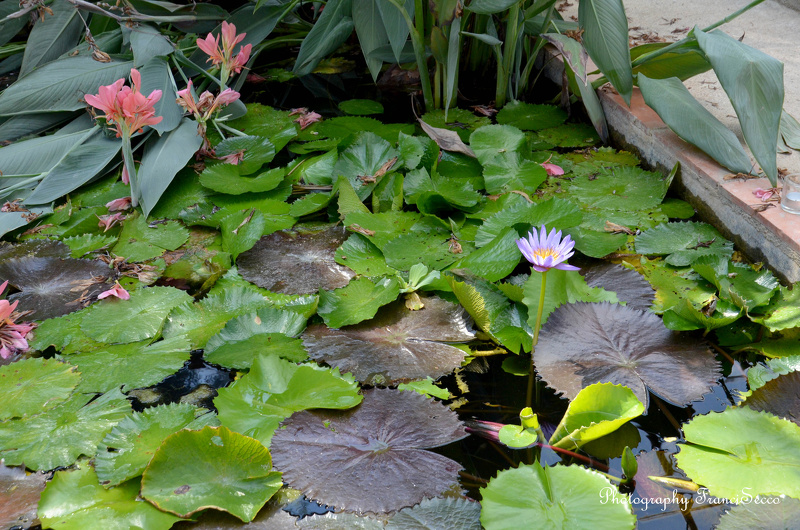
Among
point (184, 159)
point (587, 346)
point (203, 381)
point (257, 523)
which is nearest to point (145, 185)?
point (184, 159)

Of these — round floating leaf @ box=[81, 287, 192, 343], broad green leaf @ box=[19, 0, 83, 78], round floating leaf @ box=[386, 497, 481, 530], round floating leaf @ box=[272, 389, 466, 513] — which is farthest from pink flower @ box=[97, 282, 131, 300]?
broad green leaf @ box=[19, 0, 83, 78]

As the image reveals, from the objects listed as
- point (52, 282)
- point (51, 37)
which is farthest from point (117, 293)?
point (51, 37)

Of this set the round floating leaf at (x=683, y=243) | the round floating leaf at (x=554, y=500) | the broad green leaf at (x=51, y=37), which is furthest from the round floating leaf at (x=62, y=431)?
the broad green leaf at (x=51, y=37)

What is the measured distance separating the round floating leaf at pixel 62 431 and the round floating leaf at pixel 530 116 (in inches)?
58.7

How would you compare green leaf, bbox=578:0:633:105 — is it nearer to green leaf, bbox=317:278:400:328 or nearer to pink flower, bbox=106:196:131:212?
green leaf, bbox=317:278:400:328

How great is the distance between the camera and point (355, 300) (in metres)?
1.29

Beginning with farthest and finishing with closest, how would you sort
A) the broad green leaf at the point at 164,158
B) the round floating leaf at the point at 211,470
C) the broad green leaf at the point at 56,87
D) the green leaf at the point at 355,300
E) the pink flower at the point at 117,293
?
the broad green leaf at the point at 56,87
the broad green leaf at the point at 164,158
the pink flower at the point at 117,293
the green leaf at the point at 355,300
the round floating leaf at the point at 211,470

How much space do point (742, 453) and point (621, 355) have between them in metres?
0.25

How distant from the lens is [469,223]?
5.15 ft

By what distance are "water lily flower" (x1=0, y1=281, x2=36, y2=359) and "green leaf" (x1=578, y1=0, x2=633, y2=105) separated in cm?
161

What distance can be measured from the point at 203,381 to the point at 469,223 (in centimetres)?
77

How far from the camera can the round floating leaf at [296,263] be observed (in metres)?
1.40

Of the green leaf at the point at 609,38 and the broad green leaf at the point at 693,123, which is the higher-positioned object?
the green leaf at the point at 609,38

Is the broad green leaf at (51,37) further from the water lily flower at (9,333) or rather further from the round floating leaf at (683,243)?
the round floating leaf at (683,243)
